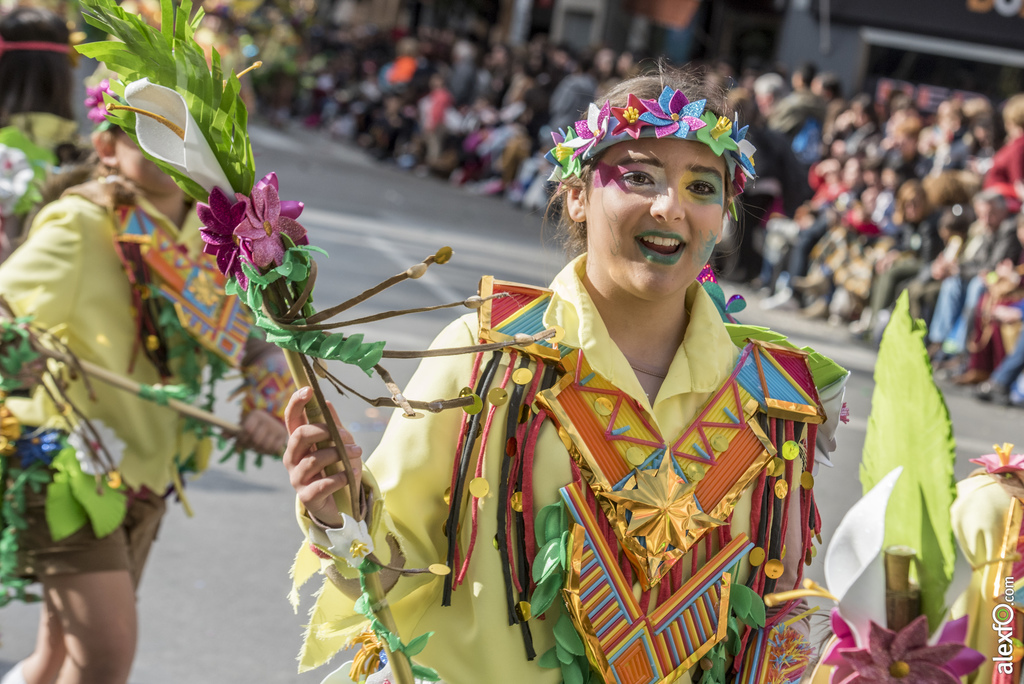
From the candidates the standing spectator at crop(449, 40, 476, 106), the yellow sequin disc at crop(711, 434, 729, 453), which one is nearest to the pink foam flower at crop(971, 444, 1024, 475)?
the yellow sequin disc at crop(711, 434, 729, 453)

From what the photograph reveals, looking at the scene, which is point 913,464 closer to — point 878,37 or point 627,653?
point 627,653

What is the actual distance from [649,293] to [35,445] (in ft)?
6.09

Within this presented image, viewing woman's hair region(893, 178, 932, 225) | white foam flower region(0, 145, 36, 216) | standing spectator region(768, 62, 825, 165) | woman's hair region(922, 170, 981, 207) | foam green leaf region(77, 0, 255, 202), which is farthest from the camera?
standing spectator region(768, 62, 825, 165)

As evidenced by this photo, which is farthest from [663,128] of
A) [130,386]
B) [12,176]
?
[12,176]

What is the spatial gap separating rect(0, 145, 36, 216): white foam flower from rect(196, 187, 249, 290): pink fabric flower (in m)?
2.70

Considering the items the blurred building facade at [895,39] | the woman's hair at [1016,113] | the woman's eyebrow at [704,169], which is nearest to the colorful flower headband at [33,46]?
the woman's eyebrow at [704,169]

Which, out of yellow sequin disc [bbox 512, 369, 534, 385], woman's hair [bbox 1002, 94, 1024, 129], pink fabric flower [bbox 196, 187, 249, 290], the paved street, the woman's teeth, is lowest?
the paved street

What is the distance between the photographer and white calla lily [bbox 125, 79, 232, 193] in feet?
Result: 5.43

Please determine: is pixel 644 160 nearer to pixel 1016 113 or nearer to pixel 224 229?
pixel 224 229

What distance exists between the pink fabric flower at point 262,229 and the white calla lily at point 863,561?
82 centimetres

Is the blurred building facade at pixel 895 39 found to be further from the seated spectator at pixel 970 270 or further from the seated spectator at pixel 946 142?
the seated spectator at pixel 970 270

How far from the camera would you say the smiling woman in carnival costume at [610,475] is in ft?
7.02

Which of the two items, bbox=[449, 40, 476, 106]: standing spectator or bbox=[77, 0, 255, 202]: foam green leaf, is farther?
bbox=[449, 40, 476, 106]: standing spectator

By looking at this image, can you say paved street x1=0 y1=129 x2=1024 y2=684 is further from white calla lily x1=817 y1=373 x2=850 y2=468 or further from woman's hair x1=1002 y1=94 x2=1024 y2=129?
woman's hair x1=1002 y1=94 x2=1024 y2=129
